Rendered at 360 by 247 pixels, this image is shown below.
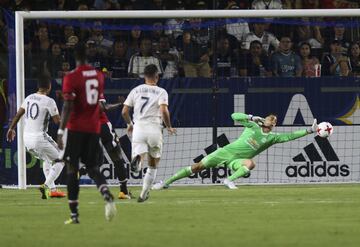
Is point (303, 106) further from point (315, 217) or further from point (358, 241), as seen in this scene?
point (358, 241)

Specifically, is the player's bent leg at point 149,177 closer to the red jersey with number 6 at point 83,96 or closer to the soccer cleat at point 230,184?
the red jersey with number 6 at point 83,96

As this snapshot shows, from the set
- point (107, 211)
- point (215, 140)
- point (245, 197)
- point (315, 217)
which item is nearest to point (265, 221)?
point (315, 217)

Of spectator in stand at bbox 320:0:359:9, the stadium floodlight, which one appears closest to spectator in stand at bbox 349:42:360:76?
the stadium floodlight

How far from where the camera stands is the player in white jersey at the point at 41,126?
19594 millimetres

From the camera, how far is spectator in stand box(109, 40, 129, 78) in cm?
2306

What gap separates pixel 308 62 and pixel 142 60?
11.3 ft

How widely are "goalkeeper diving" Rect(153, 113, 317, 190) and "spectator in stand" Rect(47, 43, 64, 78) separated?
3.14 metres

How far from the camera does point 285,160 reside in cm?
2322

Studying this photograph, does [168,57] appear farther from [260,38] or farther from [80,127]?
[80,127]

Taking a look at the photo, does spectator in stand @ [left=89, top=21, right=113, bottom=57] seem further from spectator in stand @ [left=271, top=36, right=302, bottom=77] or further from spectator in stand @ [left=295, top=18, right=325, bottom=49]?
spectator in stand @ [left=295, top=18, right=325, bottom=49]

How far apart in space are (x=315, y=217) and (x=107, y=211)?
112 inches

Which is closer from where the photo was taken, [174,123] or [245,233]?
[245,233]

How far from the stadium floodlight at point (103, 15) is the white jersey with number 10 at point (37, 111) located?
234 centimetres

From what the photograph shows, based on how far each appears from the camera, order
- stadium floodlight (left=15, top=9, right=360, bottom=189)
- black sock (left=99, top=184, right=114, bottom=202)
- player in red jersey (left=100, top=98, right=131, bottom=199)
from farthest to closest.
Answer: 1. stadium floodlight (left=15, top=9, right=360, bottom=189)
2. player in red jersey (left=100, top=98, right=131, bottom=199)
3. black sock (left=99, top=184, right=114, bottom=202)
